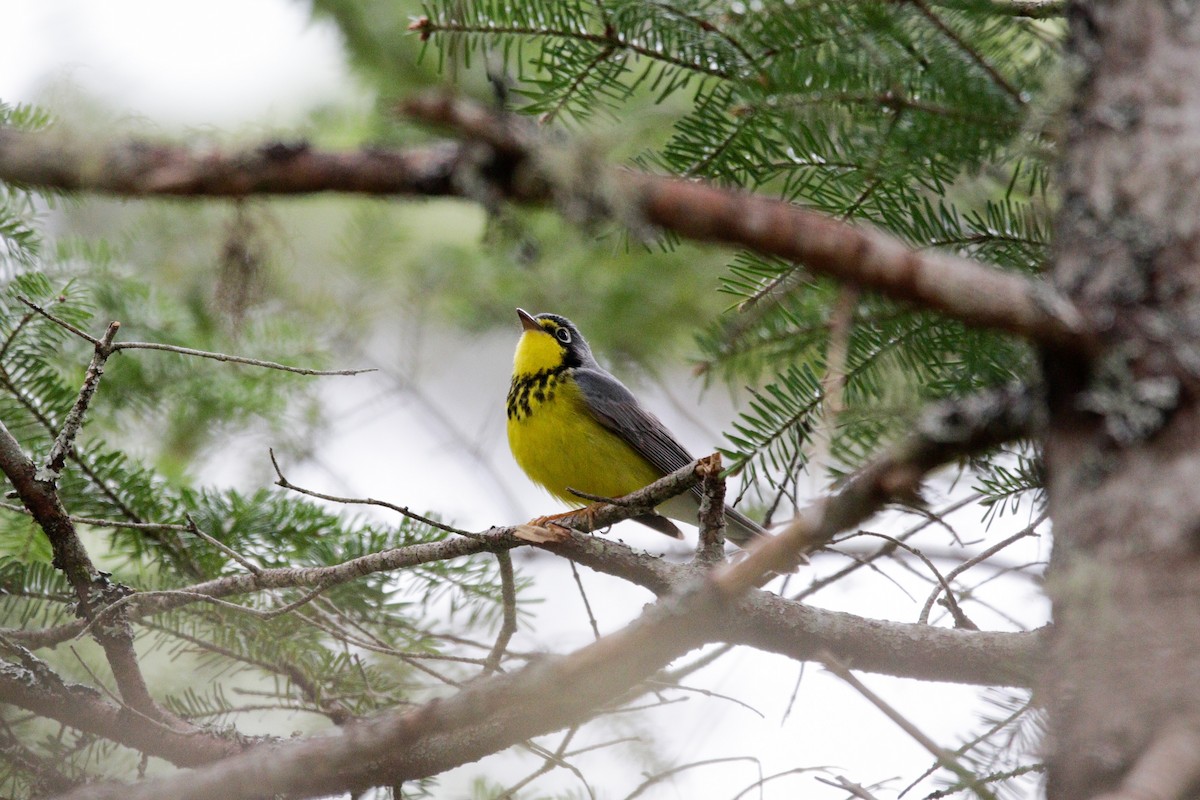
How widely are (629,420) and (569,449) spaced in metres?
0.37

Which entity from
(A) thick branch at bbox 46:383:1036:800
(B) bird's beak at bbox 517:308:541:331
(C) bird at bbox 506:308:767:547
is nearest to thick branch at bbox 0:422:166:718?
A: (A) thick branch at bbox 46:383:1036:800

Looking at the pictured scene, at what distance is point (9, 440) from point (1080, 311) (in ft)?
8.40

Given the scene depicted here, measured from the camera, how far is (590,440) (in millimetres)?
5258

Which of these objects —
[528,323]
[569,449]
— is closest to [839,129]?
[569,449]

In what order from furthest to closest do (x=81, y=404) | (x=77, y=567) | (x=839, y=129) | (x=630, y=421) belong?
1. (x=630, y=421)
2. (x=77, y=567)
3. (x=81, y=404)
4. (x=839, y=129)

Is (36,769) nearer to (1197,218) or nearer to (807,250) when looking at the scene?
(807,250)

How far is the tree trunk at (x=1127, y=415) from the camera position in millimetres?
1400

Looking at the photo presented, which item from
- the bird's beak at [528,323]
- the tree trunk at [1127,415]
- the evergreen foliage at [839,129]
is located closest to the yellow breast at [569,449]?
the bird's beak at [528,323]

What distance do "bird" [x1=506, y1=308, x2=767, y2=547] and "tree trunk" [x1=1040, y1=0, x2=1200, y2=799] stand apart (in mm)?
3474

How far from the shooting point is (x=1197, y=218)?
1496 millimetres

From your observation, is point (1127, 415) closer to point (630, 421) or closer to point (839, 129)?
point (839, 129)

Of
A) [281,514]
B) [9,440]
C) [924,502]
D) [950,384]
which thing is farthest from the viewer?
[281,514]

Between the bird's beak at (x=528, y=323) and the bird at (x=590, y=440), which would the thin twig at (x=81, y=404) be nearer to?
the bird at (x=590, y=440)

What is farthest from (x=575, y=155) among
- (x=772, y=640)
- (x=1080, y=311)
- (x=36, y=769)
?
(x=36, y=769)
